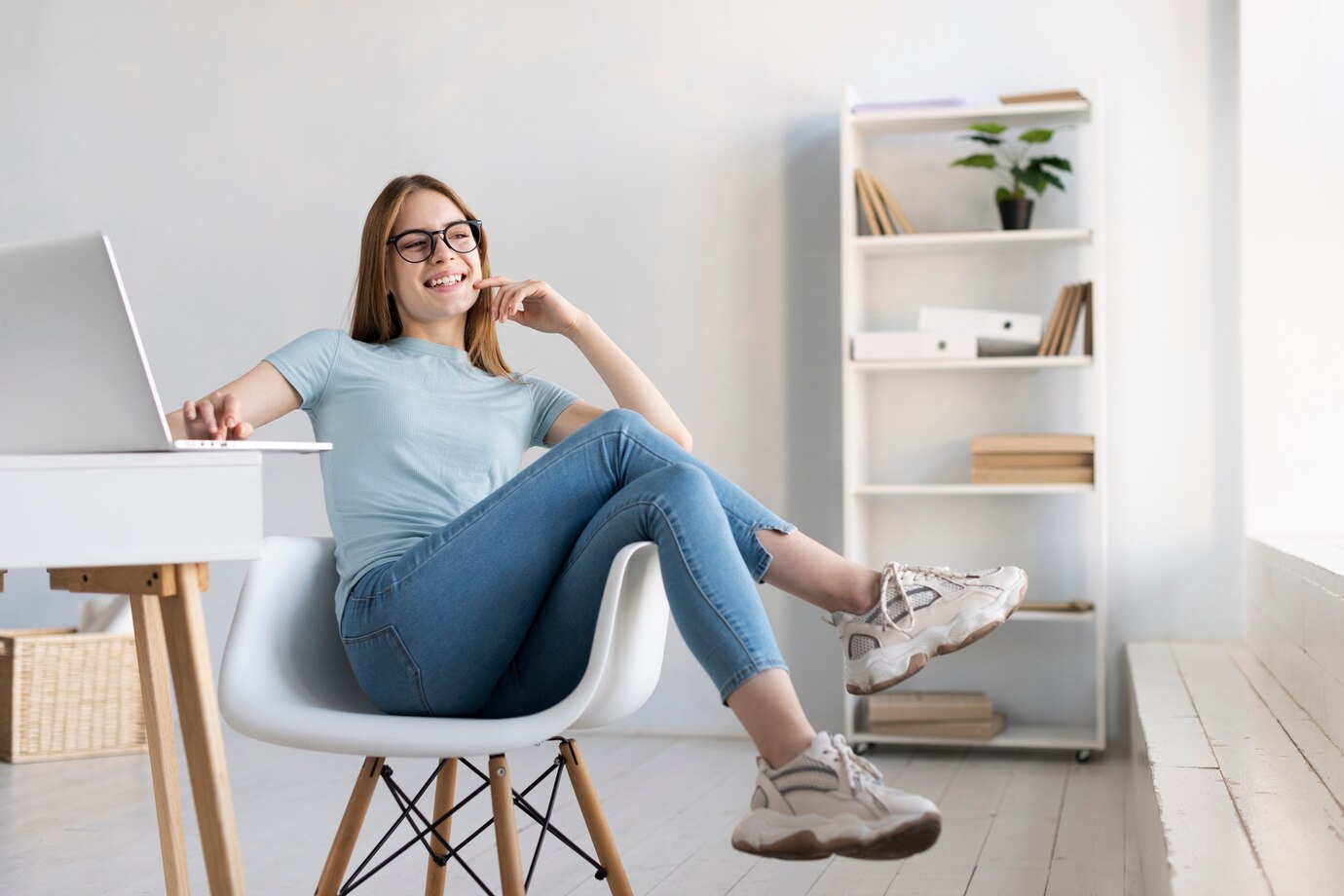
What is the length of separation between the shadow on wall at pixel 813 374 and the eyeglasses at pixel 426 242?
1.80m

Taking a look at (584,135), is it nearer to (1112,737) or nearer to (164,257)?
(164,257)

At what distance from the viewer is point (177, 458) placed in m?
1.39

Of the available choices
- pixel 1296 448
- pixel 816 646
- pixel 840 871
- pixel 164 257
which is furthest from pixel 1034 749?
pixel 164 257

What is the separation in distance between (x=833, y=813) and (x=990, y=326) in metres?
2.20

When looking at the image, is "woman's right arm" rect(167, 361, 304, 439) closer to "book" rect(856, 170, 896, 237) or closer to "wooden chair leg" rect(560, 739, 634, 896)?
"wooden chair leg" rect(560, 739, 634, 896)

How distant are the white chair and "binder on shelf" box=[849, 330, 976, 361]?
172cm

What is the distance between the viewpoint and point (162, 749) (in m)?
1.77

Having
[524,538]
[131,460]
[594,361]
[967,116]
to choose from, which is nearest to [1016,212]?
[967,116]

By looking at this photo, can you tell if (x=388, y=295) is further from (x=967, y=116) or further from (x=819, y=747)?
(x=967, y=116)

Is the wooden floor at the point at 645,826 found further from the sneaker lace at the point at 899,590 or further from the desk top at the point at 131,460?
the desk top at the point at 131,460

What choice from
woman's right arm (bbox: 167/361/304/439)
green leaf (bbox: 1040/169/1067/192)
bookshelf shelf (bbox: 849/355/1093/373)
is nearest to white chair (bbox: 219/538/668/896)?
woman's right arm (bbox: 167/361/304/439)

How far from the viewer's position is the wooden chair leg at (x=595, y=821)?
6.13ft

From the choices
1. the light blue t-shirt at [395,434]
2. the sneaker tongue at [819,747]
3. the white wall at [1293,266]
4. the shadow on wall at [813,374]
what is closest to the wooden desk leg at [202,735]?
the light blue t-shirt at [395,434]

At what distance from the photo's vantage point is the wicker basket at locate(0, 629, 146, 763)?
3.55m
